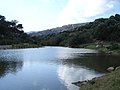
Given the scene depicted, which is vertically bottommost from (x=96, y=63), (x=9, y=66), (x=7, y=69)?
(x=96, y=63)

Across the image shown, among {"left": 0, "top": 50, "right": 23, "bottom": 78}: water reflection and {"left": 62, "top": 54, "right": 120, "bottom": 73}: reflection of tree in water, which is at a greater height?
{"left": 0, "top": 50, "right": 23, "bottom": 78}: water reflection

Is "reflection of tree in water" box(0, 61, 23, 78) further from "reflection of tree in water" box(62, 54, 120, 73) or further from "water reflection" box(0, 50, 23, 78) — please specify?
"reflection of tree in water" box(62, 54, 120, 73)

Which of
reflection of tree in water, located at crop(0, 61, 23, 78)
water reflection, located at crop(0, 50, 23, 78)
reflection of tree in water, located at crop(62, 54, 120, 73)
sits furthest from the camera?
reflection of tree in water, located at crop(62, 54, 120, 73)

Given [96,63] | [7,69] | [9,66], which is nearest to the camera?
[7,69]

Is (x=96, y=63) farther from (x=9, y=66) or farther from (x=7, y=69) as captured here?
(x=7, y=69)

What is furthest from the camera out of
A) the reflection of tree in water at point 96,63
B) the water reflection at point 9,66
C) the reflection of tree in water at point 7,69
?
the reflection of tree in water at point 96,63

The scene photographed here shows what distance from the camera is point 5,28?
183m

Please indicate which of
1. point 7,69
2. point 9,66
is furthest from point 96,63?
point 7,69

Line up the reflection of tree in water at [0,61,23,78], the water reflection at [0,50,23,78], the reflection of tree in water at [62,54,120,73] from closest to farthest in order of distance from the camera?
1. the reflection of tree in water at [0,61,23,78]
2. the water reflection at [0,50,23,78]
3. the reflection of tree in water at [62,54,120,73]

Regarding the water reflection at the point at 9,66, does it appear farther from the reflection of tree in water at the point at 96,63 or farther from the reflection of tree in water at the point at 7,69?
the reflection of tree in water at the point at 96,63

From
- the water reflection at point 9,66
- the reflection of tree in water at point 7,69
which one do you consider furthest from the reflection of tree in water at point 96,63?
the reflection of tree in water at point 7,69

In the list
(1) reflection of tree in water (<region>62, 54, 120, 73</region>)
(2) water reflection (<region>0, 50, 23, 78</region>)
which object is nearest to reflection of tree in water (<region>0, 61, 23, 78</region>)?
(2) water reflection (<region>0, 50, 23, 78</region>)

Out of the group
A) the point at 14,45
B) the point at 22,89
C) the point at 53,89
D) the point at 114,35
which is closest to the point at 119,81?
the point at 53,89

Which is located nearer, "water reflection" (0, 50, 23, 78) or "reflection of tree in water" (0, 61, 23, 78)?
"reflection of tree in water" (0, 61, 23, 78)
